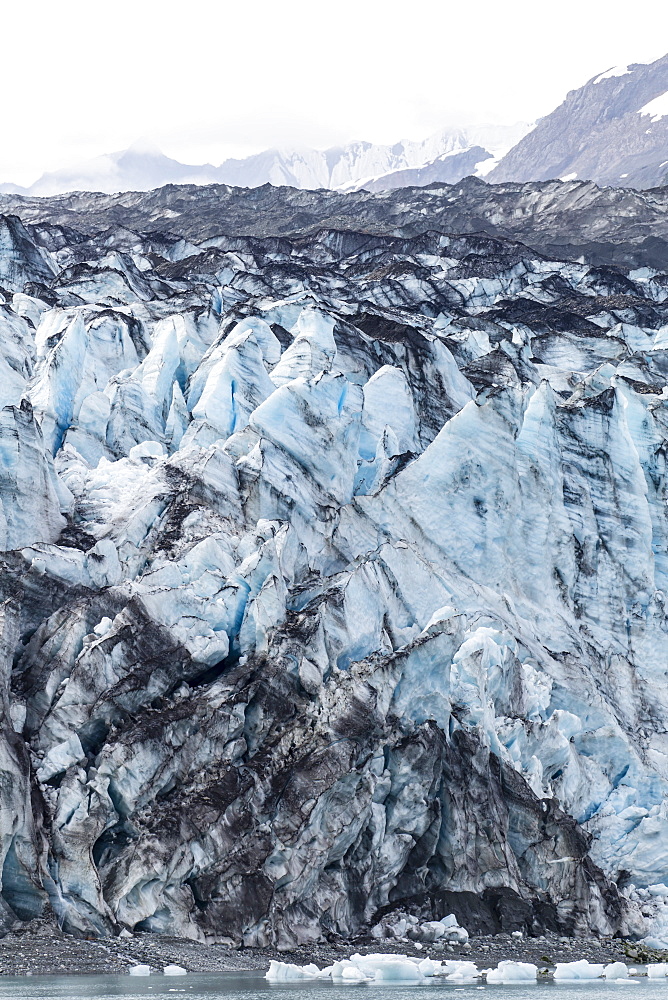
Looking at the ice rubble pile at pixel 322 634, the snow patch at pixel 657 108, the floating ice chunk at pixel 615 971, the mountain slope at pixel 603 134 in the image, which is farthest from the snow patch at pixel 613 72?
→ the floating ice chunk at pixel 615 971

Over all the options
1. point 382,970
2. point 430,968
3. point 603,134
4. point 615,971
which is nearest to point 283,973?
point 382,970

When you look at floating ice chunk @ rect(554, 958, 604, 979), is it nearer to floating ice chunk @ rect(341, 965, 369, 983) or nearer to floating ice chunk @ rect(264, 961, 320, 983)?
floating ice chunk @ rect(341, 965, 369, 983)

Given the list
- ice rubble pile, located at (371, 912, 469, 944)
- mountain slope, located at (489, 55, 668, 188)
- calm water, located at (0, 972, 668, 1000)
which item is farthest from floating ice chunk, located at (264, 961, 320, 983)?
mountain slope, located at (489, 55, 668, 188)

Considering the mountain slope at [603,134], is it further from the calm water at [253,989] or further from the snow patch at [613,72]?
the calm water at [253,989]

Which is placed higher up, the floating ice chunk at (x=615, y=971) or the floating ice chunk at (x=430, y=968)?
the floating ice chunk at (x=430, y=968)

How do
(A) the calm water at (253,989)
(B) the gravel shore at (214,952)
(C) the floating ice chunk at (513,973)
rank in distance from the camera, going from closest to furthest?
1. (A) the calm water at (253,989)
2. (B) the gravel shore at (214,952)
3. (C) the floating ice chunk at (513,973)

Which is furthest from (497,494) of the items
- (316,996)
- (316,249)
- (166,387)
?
(316,249)

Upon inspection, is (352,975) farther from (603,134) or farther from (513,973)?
(603,134)
